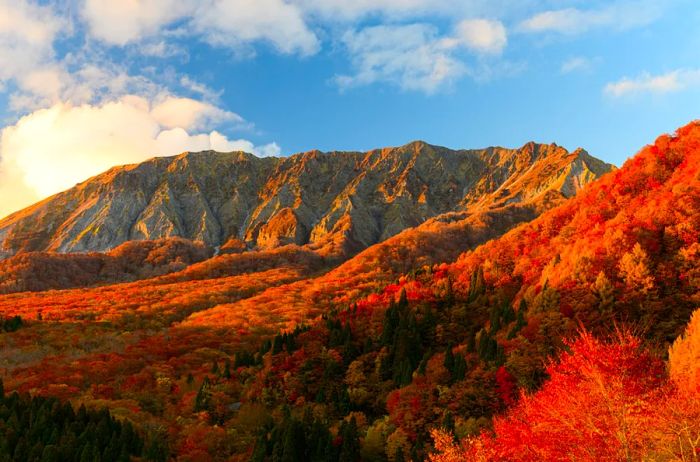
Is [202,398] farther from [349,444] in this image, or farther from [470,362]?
[470,362]

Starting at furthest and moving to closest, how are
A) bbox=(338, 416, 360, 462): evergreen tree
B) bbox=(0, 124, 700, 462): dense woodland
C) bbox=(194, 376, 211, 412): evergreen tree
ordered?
bbox=(194, 376, 211, 412): evergreen tree, bbox=(338, 416, 360, 462): evergreen tree, bbox=(0, 124, 700, 462): dense woodland

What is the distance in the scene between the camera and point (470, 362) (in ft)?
172

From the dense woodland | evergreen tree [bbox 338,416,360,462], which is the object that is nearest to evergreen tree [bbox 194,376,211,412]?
the dense woodland

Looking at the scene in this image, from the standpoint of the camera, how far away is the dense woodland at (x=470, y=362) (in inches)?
1259

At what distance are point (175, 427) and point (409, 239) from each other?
149398 mm

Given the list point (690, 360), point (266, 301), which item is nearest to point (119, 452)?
point (690, 360)

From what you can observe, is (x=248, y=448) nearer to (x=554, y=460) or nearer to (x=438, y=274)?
(x=554, y=460)

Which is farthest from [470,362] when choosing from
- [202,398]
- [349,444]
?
[202,398]

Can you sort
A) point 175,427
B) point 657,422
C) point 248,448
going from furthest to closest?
1. point 175,427
2. point 248,448
3. point 657,422

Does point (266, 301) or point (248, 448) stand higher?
point (266, 301)

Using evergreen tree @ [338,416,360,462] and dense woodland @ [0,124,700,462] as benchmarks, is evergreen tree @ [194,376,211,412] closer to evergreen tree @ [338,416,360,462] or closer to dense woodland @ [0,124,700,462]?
dense woodland @ [0,124,700,462]

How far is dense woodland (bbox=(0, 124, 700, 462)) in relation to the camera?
3198 centimetres

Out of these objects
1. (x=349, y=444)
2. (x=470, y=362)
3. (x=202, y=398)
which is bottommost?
(x=349, y=444)

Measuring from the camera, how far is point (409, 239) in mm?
193750
